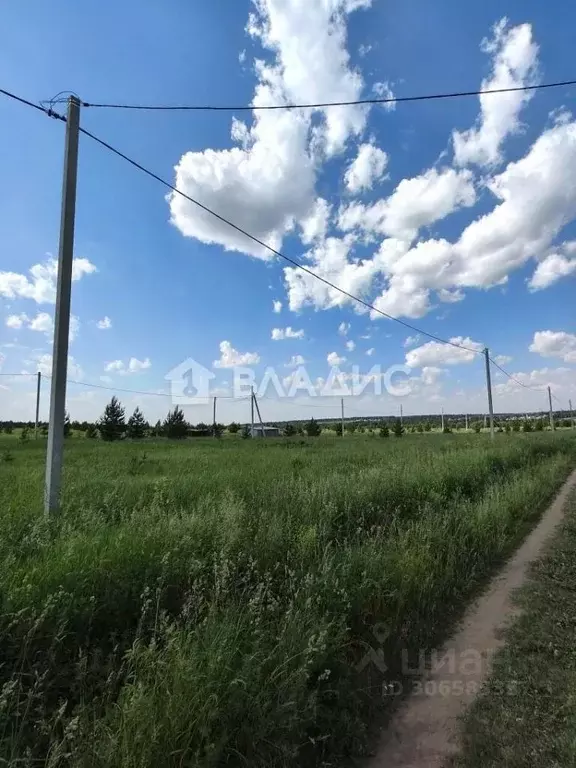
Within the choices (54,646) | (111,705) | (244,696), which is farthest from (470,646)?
(54,646)

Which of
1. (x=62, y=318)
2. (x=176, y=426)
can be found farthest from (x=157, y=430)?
(x=62, y=318)

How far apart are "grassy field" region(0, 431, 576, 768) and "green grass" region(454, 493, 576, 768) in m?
0.64

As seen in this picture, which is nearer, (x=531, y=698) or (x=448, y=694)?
(x=531, y=698)

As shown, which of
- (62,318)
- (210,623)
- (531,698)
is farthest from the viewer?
(62,318)

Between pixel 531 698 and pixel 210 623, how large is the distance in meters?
2.21

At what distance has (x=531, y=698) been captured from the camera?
2.85 metres

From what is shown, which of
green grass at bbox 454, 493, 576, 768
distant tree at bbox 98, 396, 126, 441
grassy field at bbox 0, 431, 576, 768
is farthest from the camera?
distant tree at bbox 98, 396, 126, 441

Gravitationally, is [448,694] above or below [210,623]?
below

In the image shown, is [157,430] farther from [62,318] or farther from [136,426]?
[62,318]

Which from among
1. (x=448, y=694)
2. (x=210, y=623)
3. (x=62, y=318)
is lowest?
(x=448, y=694)

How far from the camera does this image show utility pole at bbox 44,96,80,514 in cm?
473

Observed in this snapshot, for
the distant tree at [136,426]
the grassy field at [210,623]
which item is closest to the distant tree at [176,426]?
the distant tree at [136,426]

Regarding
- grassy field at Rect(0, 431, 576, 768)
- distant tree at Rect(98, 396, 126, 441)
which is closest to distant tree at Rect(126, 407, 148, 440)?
distant tree at Rect(98, 396, 126, 441)

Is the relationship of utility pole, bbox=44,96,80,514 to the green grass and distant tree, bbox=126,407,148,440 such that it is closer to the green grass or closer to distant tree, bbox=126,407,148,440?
the green grass
